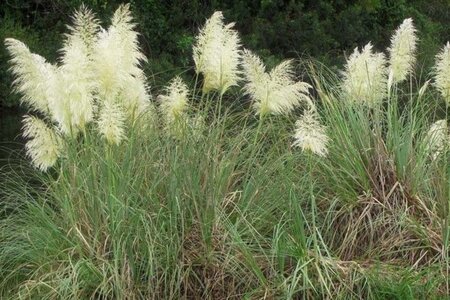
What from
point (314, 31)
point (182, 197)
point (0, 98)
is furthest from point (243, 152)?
point (314, 31)

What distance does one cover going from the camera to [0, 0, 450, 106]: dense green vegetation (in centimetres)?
1177

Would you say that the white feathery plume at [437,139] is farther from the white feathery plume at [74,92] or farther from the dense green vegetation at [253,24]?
the dense green vegetation at [253,24]

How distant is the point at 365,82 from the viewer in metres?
6.09

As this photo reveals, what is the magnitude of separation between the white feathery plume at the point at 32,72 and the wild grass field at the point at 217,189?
1cm

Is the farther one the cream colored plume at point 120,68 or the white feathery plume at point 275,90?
the white feathery plume at point 275,90

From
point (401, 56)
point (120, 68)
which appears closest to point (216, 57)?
point (120, 68)

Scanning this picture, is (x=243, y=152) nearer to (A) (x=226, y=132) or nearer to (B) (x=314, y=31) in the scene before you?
(A) (x=226, y=132)

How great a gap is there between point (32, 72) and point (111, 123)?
62cm

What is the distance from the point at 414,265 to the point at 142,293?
156 centimetres

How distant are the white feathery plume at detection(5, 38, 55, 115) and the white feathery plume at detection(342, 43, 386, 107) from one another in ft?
6.34

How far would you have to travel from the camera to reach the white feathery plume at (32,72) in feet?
17.9

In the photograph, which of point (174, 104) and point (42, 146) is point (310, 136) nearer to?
point (174, 104)

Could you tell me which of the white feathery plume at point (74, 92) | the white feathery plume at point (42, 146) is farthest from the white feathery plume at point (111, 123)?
the white feathery plume at point (42, 146)

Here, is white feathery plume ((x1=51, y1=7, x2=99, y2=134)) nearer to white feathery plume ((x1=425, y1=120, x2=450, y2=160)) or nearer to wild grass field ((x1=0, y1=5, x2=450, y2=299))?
wild grass field ((x1=0, y1=5, x2=450, y2=299))
